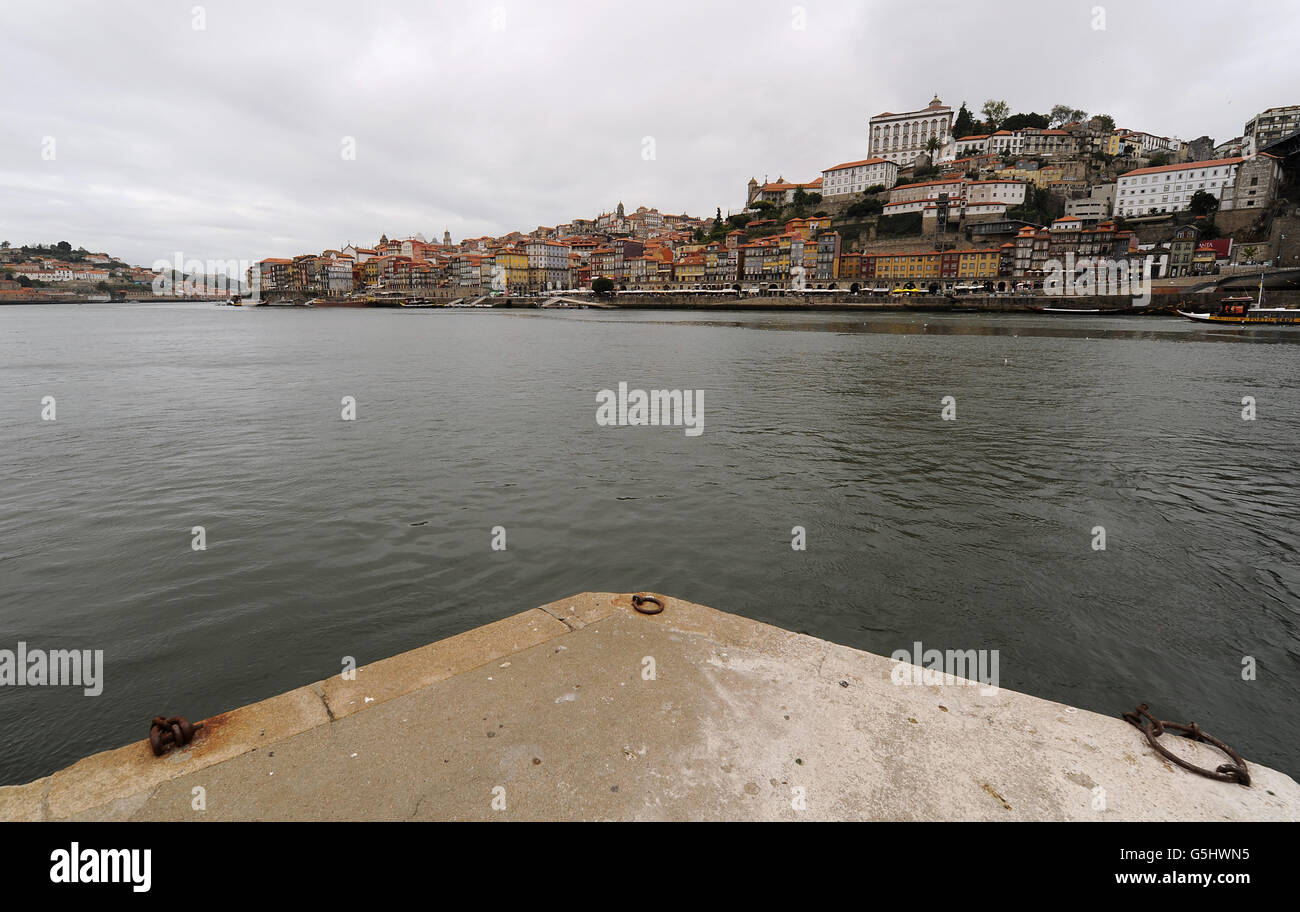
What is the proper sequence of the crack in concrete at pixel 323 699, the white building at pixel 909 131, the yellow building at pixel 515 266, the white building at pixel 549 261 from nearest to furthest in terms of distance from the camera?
the crack in concrete at pixel 323 699
the white building at pixel 909 131
the yellow building at pixel 515 266
the white building at pixel 549 261

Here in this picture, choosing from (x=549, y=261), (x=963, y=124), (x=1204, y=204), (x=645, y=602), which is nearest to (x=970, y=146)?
(x=963, y=124)

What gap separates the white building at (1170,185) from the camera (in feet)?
309

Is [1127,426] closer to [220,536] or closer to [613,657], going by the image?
[613,657]

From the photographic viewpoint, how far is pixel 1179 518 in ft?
28.8

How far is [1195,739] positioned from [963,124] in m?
166

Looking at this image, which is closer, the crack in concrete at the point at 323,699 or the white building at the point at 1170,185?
the crack in concrete at the point at 323,699

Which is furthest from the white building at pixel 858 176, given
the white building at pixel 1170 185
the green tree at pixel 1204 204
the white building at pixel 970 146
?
the green tree at pixel 1204 204

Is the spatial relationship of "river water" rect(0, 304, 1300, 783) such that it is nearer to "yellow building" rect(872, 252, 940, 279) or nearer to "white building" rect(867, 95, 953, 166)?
"yellow building" rect(872, 252, 940, 279)

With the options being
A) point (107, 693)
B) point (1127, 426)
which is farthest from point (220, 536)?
point (1127, 426)

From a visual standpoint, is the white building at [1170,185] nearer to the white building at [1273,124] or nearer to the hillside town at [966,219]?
the hillside town at [966,219]

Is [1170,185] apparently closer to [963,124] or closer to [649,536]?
[963,124]

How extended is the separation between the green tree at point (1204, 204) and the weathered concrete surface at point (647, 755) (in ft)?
418

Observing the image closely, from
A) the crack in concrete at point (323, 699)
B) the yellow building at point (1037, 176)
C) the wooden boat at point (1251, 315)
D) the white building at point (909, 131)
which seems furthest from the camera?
the white building at point (909, 131)
